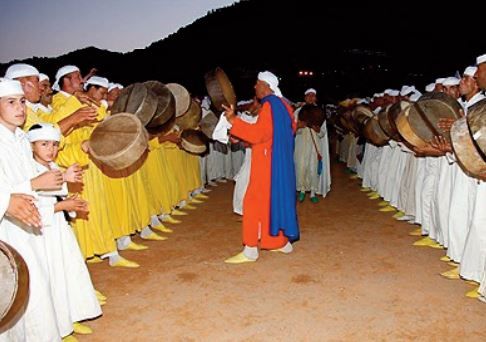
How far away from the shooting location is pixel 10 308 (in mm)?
2182

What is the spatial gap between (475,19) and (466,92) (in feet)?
46.4

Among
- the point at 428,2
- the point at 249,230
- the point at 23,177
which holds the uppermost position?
the point at 428,2

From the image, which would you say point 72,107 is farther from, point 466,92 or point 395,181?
point 395,181

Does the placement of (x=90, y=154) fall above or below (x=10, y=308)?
above

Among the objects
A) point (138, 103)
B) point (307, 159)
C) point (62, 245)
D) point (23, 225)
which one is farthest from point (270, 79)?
point (307, 159)

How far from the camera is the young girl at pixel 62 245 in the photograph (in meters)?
3.01

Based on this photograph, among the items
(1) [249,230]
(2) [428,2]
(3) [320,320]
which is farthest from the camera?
(2) [428,2]

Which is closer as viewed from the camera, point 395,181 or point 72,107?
point 72,107

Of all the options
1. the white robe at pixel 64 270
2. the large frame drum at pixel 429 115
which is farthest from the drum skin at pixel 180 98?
the white robe at pixel 64 270

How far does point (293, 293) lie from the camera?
419 cm

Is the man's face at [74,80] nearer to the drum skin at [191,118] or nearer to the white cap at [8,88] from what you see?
the white cap at [8,88]

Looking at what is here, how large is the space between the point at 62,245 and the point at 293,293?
2.03m

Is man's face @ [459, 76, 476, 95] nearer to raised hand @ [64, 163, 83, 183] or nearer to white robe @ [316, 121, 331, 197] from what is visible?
raised hand @ [64, 163, 83, 183]

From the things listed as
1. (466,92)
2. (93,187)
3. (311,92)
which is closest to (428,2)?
(311,92)
